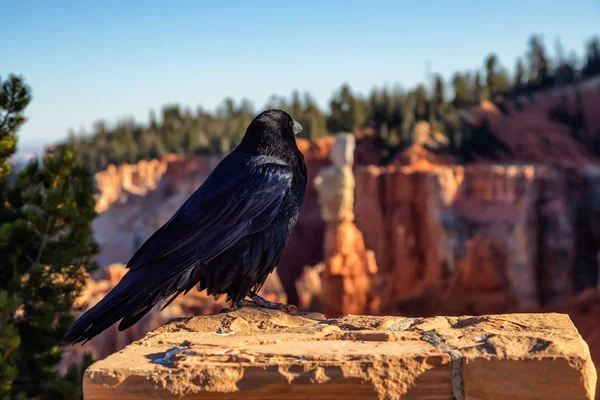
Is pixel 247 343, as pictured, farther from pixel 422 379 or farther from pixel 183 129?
pixel 183 129

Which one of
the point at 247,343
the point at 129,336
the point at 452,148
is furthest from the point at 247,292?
the point at 452,148

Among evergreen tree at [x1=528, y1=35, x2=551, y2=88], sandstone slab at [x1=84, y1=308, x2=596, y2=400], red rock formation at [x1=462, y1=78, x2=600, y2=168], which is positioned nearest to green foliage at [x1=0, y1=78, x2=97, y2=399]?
sandstone slab at [x1=84, y1=308, x2=596, y2=400]

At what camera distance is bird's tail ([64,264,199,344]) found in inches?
108

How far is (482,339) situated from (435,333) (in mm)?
186

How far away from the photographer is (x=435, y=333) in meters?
2.59

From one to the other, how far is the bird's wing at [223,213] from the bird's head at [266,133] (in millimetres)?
103

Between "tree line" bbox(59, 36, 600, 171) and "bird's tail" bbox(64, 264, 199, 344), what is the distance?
34100 mm

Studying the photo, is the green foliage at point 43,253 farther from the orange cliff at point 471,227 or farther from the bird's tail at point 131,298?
the orange cliff at point 471,227

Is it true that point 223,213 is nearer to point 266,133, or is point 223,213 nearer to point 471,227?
point 266,133

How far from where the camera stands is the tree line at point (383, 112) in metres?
38.7

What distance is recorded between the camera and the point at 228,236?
3162 mm

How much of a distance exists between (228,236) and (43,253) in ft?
8.57

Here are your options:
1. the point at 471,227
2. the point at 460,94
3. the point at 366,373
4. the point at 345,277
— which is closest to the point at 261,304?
the point at 366,373

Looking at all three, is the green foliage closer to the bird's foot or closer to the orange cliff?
the bird's foot
